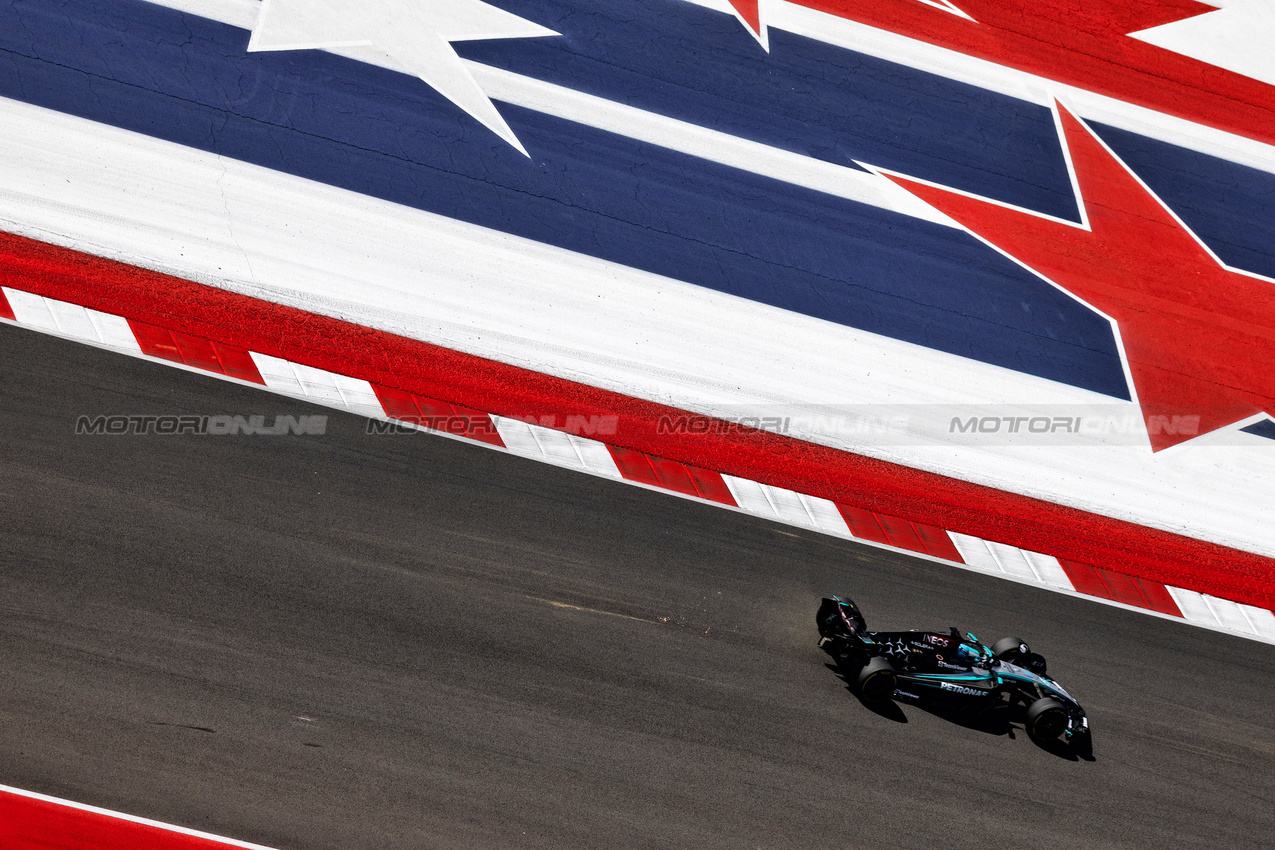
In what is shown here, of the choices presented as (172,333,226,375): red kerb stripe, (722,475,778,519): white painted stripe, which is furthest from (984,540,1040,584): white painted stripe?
(172,333,226,375): red kerb stripe

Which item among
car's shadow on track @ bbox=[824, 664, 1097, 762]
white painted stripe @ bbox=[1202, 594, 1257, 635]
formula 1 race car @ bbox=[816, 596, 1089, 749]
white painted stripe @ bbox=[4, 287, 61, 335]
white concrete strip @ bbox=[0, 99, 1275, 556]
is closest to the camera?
formula 1 race car @ bbox=[816, 596, 1089, 749]

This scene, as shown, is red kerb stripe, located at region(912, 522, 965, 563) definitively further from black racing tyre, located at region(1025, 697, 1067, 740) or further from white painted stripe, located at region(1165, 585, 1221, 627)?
white painted stripe, located at region(1165, 585, 1221, 627)

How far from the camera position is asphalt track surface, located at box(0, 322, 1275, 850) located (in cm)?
804

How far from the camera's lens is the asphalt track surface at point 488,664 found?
8039 millimetres

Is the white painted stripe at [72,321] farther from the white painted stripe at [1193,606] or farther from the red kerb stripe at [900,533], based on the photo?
the white painted stripe at [1193,606]

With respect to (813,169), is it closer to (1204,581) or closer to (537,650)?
(1204,581)

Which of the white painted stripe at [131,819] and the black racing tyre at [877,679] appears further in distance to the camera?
the black racing tyre at [877,679]

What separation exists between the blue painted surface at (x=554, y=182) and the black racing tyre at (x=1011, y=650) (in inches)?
184

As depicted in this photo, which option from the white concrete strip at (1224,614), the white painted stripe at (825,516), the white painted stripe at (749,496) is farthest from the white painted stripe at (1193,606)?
the white painted stripe at (749,496)

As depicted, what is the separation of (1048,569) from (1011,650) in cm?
183

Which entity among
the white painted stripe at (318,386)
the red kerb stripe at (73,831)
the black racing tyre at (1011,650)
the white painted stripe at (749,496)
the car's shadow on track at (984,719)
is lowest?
the red kerb stripe at (73,831)

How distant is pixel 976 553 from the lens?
11.0 metres

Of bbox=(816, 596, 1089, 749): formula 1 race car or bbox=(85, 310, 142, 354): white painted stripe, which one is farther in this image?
bbox=(85, 310, 142, 354): white painted stripe

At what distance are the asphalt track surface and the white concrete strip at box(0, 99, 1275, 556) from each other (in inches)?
69.2
